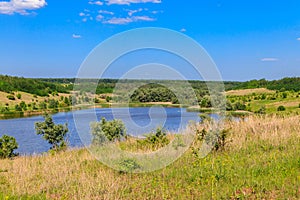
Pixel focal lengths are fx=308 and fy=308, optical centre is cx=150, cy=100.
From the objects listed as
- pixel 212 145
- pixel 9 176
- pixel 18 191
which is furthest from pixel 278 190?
pixel 9 176

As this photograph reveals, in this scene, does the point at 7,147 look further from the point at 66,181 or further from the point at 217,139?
the point at 217,139

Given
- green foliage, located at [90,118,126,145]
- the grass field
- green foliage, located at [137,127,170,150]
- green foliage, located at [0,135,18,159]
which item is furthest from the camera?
Answer: green foliage, located at [0,135,18,159]

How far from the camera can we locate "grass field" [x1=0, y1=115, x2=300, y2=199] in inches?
226

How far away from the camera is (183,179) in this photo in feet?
22.1

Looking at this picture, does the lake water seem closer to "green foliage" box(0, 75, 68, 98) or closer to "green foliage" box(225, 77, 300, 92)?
"green foliage" box(225, 77, 300, 92)

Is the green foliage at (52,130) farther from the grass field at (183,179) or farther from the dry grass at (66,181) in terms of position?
the dry grass at (66,181)

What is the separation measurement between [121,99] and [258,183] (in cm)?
1032

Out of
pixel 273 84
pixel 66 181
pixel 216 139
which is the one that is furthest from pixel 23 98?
pixel 66 181

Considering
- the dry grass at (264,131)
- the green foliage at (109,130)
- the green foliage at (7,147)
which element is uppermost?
the dry grass at (264,131)


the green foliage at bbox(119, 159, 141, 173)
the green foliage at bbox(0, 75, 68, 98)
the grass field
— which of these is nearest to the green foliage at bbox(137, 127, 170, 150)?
the grass field

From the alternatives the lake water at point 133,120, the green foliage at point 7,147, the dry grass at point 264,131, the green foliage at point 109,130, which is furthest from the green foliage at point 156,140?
the green foliage at point 7,147

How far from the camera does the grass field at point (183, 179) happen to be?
574cm

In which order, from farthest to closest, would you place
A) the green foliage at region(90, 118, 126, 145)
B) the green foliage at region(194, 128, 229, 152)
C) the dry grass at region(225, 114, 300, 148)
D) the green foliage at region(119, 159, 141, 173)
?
the green foliage at region(90, 118, 126, 145)
the dry grass at region(225, 114, 300, 148)
the green foliage at region(194, 128, 229, 152)
the green foliage at region(119, 159, 141, 173)

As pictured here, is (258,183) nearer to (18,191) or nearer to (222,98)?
(18,191)
